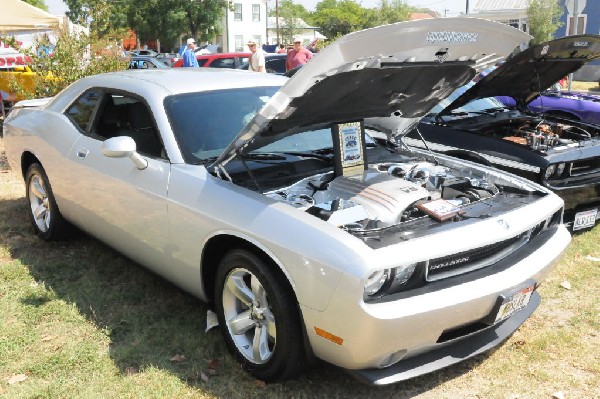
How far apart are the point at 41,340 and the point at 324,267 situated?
2.07 meters

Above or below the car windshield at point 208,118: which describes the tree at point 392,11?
above

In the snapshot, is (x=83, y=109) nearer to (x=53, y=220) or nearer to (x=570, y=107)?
(x=53, y=220)

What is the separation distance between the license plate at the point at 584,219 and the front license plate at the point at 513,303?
237 cm

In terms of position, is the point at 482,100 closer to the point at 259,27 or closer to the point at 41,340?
the point at 41,340

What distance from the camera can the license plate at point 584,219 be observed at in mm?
5184

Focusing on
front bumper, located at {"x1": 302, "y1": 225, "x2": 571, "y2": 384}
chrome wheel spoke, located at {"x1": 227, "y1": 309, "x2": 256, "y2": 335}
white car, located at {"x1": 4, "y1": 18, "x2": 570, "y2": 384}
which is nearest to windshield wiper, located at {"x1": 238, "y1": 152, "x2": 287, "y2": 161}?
white car, located at {"x1": 4, "y1": 18, "x2": 570, "y2": 384}

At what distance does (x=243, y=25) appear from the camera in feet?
183

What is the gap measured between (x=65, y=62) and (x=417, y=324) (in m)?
7.08

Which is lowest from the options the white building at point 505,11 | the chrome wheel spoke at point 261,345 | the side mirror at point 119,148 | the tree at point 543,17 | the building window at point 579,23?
the chrome wheel spoke at point 261,345

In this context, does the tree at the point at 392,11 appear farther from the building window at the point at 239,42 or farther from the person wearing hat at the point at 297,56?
the person wearing hat at the point at 297,56

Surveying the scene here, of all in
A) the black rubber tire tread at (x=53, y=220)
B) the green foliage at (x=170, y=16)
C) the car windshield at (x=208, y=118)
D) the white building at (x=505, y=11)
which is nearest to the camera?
the car windshield at (x=208, y=118)

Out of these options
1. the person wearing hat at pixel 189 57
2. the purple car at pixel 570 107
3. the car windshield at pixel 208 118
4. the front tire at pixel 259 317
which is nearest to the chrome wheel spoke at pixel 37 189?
the car windshield at pixel 208 118

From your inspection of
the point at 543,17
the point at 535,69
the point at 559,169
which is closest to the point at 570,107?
the point at 535,69

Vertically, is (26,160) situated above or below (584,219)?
above
